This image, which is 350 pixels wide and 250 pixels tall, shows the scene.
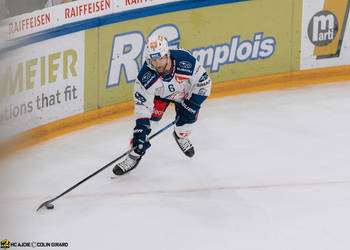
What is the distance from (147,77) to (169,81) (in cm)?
20

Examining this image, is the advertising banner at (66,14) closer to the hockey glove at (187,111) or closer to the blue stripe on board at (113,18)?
the blue stripe on board at (113,18)

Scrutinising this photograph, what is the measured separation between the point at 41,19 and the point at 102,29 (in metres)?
0.72

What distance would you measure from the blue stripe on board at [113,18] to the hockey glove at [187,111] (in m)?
1.53

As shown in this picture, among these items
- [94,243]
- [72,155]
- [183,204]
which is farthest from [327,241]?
[72,155]

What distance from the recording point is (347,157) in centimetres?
530

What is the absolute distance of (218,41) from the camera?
6.94 meters

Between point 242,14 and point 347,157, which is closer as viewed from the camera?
point 347,157

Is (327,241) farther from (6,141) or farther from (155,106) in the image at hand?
(6,141)

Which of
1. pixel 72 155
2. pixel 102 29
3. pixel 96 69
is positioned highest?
pixel 102 29

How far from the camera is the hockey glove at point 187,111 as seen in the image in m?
4.99

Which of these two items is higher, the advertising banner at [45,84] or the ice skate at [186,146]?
the advertising banner at [45,84]

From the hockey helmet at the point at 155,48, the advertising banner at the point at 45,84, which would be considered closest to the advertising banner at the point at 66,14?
the advertising banner at the point at 45,84

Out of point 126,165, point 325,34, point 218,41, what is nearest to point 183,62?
point 126,165

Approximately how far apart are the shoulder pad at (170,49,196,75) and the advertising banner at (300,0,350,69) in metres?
2.92
